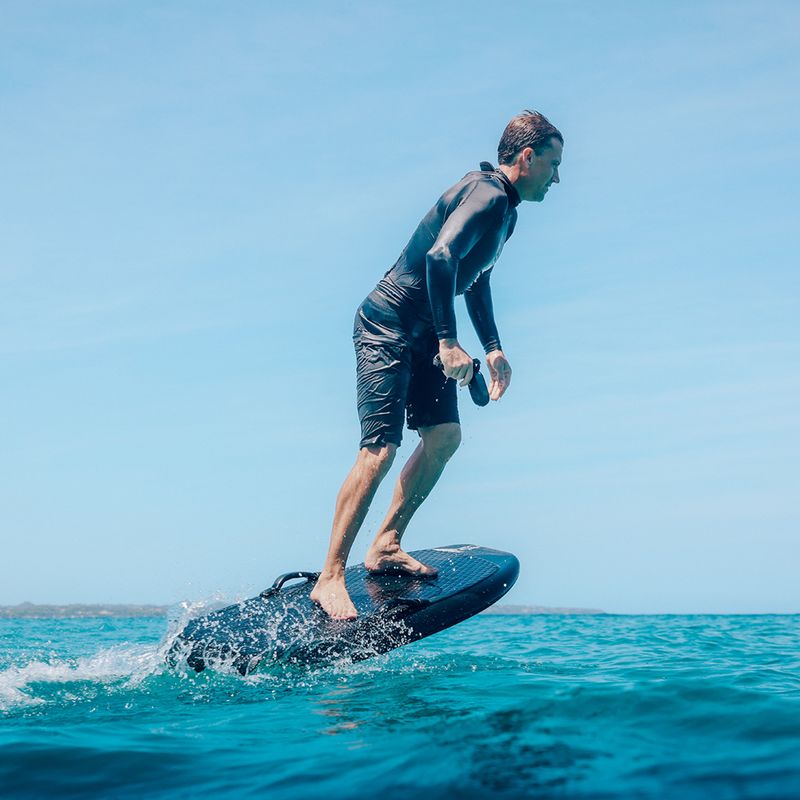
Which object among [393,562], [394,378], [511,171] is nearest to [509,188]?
[511,171]

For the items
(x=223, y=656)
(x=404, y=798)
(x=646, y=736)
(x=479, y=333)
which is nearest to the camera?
(x=404, y=798)

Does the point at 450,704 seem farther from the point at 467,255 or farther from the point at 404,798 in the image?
the point at 467,255

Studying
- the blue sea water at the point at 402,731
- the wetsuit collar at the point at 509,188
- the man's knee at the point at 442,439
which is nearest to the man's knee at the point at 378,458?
the man's knee at the point at 442,439

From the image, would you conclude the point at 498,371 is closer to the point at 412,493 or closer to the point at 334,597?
the point at 412,493

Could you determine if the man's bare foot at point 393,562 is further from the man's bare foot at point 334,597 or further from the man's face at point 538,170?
the man's face at point 538,170

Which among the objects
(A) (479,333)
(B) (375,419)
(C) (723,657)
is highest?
(A) (479,333)

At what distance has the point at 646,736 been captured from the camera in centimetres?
359

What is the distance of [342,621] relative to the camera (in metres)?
5.50

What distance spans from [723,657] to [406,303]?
→ 3.77 metres

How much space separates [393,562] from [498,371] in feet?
5.10

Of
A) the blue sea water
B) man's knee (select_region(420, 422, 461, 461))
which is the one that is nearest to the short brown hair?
man's knee (select_region(420, 422, 461, 461))

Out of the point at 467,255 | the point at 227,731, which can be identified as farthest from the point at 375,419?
the point at 227,731

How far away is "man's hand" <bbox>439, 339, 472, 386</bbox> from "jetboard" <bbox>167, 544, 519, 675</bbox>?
141 cm

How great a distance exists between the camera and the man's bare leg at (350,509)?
18.6 ft
